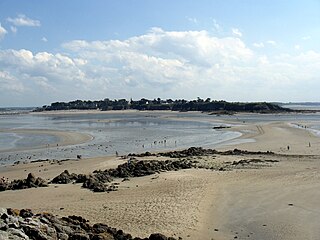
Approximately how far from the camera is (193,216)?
13023 millimetres

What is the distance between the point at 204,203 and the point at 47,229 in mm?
7121

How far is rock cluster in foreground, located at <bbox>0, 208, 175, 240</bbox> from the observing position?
8.55 metres

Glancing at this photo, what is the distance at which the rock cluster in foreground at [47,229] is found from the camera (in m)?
8.55

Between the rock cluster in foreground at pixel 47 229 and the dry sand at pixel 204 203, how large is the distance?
5.11 feet

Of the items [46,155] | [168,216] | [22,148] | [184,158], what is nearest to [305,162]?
[184,158]

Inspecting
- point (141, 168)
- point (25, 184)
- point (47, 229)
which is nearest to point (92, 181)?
point (25, 184)

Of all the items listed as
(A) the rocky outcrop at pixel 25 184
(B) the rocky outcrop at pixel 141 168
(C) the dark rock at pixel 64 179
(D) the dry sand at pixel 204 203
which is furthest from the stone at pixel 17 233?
(B) the rocky outcrop at pixel 141 168

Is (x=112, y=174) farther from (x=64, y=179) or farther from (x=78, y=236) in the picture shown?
(x=78, y=236)

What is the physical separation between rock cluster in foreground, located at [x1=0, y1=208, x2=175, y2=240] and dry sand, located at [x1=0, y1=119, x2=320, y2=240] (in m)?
1.56

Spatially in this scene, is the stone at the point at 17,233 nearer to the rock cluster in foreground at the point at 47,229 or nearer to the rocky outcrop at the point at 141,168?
the rock cluster in foreground at the point at 47,229

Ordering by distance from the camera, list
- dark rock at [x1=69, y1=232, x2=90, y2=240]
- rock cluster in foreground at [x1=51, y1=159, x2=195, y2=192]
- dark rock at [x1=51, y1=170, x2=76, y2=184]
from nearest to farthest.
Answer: dark rock at [x1=69, y1=232, x2=90, y2=240] → rock cluster in foreground at [x1=51, y1=159, x2=195, y2=192] → dark rock at [x1=51, y1=170, x2=76, y2=184]

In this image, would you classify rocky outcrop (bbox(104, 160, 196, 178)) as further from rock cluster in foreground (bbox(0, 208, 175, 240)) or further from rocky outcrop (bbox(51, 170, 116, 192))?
rock cluster in foreground (bbox(0, 208, 175, 240))

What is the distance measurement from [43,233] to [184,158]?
18620 mm

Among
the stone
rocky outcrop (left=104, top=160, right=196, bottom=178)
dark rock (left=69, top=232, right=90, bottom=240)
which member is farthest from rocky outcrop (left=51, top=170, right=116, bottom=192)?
the stone
